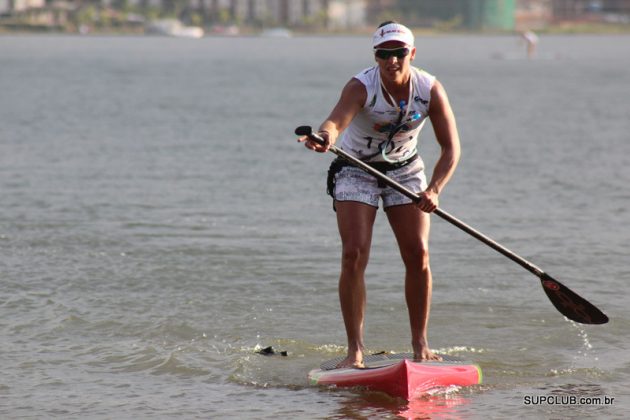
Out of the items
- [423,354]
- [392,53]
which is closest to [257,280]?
[423,354]

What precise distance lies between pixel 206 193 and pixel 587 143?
37.5 ft

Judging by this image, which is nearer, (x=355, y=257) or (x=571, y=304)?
(x=355, y=257)


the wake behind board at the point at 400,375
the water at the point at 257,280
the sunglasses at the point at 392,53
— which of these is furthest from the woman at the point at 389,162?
the water at the point at 257,280

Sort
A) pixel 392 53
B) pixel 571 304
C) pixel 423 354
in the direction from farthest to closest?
pixel 571 304 < pixel 423 354 < pixel 392 53

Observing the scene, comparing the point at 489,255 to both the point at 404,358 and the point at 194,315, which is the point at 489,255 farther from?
the point at 404,358

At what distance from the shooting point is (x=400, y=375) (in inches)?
320

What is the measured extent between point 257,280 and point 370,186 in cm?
375

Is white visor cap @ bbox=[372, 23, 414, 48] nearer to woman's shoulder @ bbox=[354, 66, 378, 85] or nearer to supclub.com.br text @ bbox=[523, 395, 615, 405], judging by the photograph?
woman's shoulder @ bbox=[354, 66, 378, 85]

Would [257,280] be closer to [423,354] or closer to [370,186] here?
[423,354]

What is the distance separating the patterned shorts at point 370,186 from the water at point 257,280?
1.24 m

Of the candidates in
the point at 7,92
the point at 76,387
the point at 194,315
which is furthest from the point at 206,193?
the point at 7,92

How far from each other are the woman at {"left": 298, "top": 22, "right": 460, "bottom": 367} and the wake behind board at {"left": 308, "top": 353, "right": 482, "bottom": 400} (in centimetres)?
13

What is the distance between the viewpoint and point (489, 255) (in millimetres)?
13117

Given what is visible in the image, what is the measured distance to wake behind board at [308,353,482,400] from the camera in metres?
8.16
